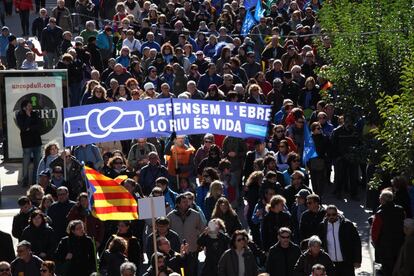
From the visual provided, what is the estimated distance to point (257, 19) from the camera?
39.5 m

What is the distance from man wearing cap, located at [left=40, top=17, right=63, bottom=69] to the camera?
38156 millimetres

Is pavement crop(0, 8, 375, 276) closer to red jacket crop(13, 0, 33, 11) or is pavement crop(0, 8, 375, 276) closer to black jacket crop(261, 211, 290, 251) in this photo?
black jacket crop(261, 211, 290, 251)

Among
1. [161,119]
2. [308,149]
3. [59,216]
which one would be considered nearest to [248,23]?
[308,149]

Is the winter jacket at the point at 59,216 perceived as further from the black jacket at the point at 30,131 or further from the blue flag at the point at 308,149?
the black jacket at the point at 30,131

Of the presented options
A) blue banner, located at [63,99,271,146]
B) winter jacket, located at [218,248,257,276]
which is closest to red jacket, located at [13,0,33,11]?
blue banner, located at [63,99,271,146]

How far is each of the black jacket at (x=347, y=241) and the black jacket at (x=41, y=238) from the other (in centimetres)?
366

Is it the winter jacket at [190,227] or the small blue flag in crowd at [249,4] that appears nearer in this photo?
the winter jacket at [190,227]

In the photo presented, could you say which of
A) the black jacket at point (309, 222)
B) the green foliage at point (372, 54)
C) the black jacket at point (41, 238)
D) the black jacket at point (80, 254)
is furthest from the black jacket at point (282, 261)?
the green foliage at point (372, 54)

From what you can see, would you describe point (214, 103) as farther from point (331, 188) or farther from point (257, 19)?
point (257, 19)

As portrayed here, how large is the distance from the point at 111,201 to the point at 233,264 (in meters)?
1.78

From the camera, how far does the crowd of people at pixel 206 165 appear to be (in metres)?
23.0

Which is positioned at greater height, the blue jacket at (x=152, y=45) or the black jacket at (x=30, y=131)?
the blue jacket at (x=152, y=45)

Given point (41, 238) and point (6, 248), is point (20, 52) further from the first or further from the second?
point (6, 248)

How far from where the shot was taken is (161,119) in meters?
25.5
